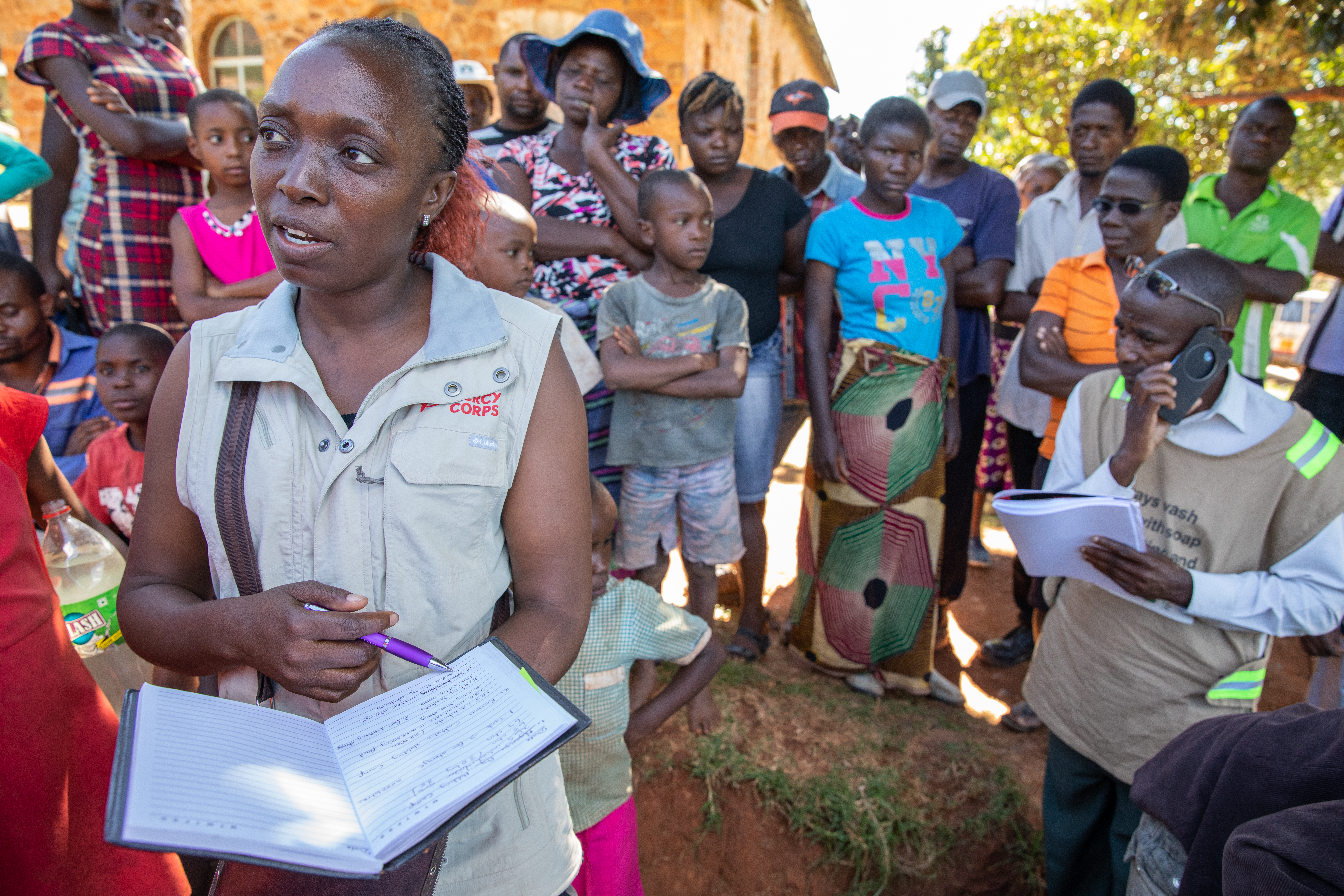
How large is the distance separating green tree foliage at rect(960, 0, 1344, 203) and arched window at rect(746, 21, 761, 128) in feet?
10.5

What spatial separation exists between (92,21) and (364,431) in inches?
121

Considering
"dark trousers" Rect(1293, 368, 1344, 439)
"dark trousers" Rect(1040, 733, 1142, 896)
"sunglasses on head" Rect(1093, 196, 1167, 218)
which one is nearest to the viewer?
"dark trousers" Rect(1040, 733, 1142, 896)

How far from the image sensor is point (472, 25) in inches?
318

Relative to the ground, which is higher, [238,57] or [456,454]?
[238,57]

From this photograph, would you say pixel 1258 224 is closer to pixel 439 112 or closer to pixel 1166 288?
pixel 1166 288

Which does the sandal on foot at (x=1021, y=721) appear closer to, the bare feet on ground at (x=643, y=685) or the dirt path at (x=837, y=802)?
the dirt path at (x=837, y=802)

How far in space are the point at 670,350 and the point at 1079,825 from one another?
1953mm

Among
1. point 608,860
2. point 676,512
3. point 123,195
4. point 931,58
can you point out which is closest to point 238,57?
point 123,195

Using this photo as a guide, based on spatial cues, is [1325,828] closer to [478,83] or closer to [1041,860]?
[1041,860]

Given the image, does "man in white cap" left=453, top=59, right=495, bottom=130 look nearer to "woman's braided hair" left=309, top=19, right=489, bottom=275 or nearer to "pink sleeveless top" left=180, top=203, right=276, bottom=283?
"pink sleeveless top" left=180, top=203, right=276, bottom=283

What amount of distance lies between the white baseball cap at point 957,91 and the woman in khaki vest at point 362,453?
139 inches

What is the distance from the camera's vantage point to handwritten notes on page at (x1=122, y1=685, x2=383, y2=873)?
744 millimetres

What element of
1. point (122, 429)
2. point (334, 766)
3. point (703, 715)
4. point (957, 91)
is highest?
point (957, 91)

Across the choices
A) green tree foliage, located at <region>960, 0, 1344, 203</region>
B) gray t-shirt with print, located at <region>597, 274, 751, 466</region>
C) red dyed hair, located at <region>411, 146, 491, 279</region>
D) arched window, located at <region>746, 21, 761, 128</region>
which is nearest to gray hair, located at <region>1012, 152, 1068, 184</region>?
green tree foliage, located at <region>960, 0, 1344, 203</region>
